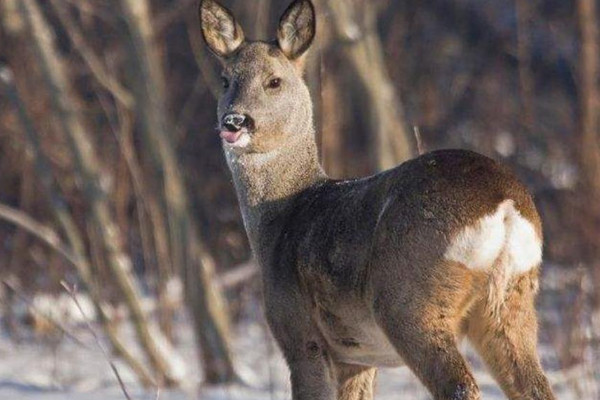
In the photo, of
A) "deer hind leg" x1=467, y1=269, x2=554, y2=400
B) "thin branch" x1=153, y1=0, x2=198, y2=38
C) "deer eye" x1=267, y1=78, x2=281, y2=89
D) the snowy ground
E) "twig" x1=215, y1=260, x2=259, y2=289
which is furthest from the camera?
"thin branch" x1=153, y1=0, x2=198, y2=38

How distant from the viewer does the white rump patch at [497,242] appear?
4.95 meters

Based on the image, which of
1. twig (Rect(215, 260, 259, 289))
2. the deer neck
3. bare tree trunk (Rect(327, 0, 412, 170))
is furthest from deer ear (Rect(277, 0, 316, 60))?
twig (Rect(215, 260, 259, 289))

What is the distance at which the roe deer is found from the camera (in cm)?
502

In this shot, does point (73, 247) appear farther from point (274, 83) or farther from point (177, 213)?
point (274, 83)

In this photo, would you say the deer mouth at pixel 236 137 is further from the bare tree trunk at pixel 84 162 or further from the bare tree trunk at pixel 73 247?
the bare tree trunk at pixel 84 162

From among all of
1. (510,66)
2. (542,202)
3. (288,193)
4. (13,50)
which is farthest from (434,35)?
(288,193)

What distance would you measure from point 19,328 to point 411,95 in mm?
6890

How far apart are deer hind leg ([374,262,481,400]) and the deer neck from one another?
1.36m

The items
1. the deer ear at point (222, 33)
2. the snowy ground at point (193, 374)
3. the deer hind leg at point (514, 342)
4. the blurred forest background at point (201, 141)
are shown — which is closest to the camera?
the deer hind leg at point (514, 342)

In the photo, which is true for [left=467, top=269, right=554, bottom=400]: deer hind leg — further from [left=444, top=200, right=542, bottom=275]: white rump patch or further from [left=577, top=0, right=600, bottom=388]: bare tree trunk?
[left=577, top=0, right=600, bottom=388]: bare tree trunk

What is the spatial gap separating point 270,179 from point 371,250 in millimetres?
1241

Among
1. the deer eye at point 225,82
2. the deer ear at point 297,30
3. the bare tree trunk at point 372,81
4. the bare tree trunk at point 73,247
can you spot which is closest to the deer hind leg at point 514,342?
the deer eye at point 225,82

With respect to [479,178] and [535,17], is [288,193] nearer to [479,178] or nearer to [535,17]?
[479,178]

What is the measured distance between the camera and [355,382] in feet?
20.2
